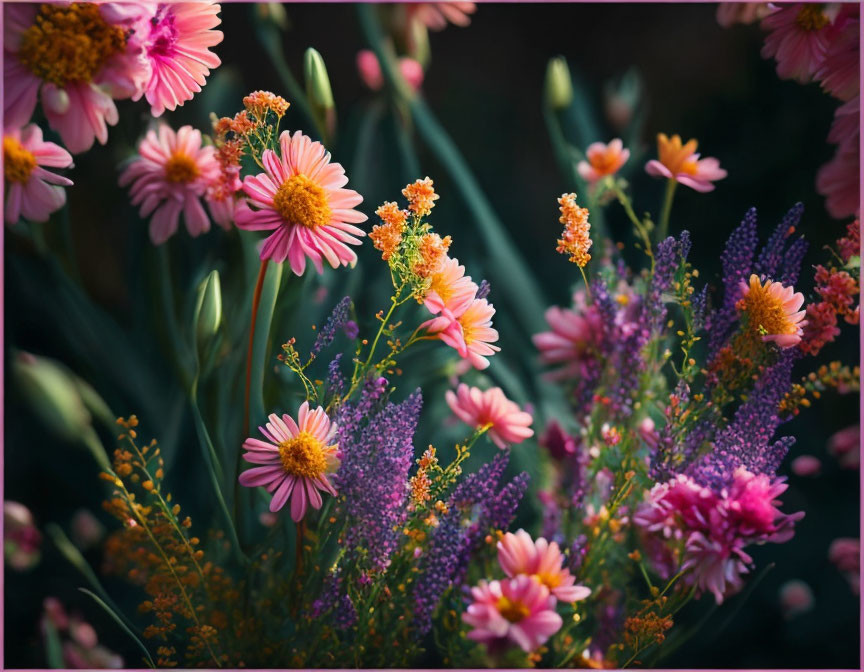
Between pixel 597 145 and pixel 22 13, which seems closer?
pixel 22 13

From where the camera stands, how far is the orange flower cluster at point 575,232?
119 cm

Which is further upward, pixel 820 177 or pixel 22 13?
pixel 22 13

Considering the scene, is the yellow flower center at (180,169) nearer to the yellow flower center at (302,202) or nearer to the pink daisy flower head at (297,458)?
the yellow flower center at (302,202)

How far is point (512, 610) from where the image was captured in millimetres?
1135

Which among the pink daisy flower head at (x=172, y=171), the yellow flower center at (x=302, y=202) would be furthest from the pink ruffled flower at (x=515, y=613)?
the pink daisy flower head at (x=172, y=171)

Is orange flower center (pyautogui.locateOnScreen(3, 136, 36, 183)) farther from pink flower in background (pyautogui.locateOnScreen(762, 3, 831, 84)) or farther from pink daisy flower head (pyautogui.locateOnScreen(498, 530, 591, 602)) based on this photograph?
pink flower in background (pyautogui.locateOnScreen(762, 3, 831, 84))

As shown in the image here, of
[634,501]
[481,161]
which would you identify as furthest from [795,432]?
[481,161]

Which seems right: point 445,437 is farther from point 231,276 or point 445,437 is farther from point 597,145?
point 597,145

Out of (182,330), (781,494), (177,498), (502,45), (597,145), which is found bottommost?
(781,494)

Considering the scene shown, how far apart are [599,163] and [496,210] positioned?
187 millimetres

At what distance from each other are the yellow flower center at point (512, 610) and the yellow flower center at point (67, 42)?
1001mm

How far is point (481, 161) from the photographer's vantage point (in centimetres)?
120

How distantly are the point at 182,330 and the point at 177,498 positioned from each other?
0.26 m

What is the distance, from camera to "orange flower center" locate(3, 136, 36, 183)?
1128 millimetres
